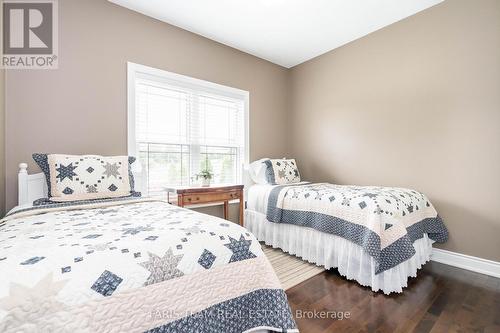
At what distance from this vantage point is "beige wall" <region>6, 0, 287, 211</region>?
2072mm

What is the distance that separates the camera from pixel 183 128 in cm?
304

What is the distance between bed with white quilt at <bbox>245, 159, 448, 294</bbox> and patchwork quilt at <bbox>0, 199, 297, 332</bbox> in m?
1.22

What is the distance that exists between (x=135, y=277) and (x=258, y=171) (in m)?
2.74

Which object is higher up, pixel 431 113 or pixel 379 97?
pixel 379 97

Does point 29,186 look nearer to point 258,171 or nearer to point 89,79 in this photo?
point 89,79

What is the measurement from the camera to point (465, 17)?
2.42m

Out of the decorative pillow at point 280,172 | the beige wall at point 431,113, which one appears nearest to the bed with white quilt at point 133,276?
the decorative pillow at point 280,172

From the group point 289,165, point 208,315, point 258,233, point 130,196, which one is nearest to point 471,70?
Result: point 289,165

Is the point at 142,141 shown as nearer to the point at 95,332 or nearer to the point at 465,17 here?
the point at 95,332

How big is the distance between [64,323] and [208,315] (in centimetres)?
47

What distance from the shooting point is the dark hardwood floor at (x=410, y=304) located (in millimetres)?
1542

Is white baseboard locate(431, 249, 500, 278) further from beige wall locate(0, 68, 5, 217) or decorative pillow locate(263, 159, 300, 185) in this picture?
beige wall locate(0, 68, 5, 217)

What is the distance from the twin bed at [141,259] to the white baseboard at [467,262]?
60 centimetres

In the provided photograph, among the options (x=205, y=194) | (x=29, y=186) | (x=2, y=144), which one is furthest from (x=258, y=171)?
(x=2, y=144)
